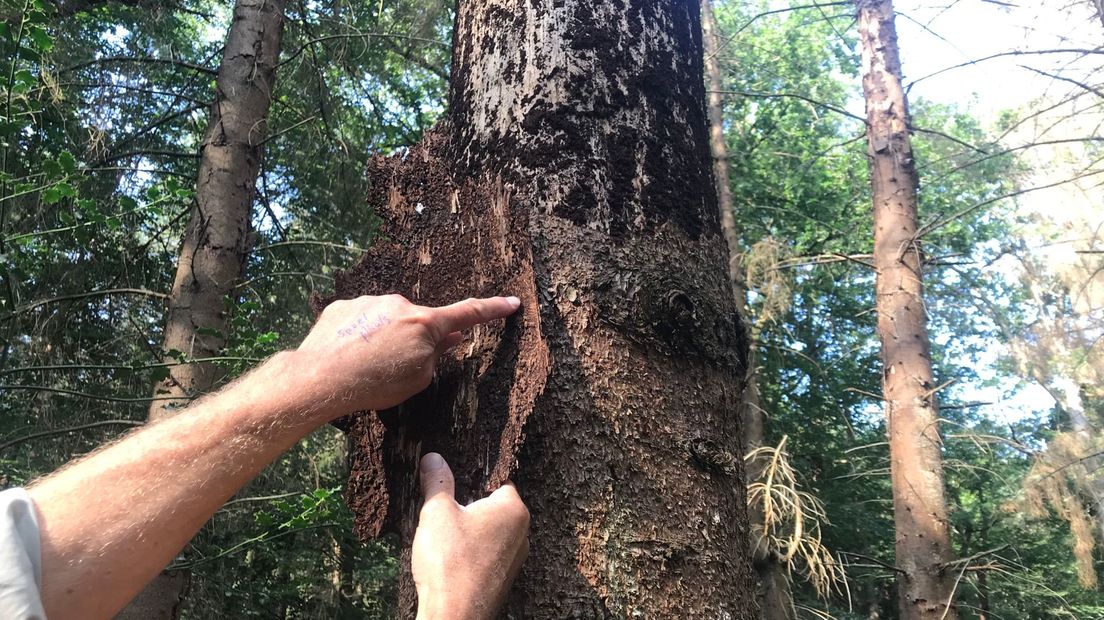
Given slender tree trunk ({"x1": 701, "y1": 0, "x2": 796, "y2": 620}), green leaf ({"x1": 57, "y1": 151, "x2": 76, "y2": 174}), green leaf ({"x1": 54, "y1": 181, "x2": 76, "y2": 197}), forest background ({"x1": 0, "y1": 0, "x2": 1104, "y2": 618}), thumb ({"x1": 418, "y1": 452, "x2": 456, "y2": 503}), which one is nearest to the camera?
thumb ({"x1": 418, "y1": 452, "x2": 456, "y2": 503})

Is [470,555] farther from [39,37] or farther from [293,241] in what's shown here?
[293,241]

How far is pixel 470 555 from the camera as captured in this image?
104 centimetres

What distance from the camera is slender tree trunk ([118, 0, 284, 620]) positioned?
4.03 m

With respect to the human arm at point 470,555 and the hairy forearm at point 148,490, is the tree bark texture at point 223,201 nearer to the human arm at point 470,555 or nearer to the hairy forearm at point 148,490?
the hairy forearm at point 148,490

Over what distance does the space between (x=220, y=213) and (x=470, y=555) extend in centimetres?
404

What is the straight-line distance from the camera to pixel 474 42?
1557mm

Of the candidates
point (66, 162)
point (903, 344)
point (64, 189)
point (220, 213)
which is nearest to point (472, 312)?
point (64, 189)

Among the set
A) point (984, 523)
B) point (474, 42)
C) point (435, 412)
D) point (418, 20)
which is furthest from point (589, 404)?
point (984, 523)

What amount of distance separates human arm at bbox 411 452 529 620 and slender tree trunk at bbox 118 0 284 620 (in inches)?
121

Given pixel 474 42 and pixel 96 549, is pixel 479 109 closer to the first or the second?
pixel 474 42

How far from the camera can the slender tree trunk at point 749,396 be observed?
563 centimetres

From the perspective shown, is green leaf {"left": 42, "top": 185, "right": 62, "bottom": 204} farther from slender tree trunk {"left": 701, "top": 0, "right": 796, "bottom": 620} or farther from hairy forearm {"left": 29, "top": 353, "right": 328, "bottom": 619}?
slender tree trunk {"left": 701, "top": 0, "right": 796, "bottom": 620}

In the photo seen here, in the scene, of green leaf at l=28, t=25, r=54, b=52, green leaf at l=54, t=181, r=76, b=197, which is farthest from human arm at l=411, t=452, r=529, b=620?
green leaf at l=28, t=25, r=54, b=52

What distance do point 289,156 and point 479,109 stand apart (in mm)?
5532
